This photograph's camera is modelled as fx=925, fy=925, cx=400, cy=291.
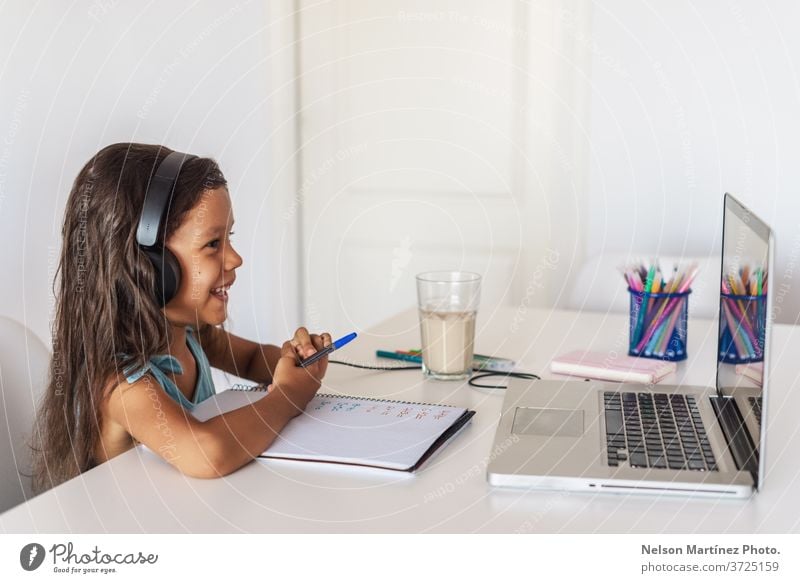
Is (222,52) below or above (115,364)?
above

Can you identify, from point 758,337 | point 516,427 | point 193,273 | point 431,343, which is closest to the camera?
point 758,337

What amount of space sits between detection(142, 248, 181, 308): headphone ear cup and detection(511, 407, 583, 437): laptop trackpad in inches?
17.7

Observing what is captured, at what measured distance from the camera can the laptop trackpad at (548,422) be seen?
1.02 m

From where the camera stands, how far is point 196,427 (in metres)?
0.96

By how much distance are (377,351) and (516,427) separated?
0.47 metres

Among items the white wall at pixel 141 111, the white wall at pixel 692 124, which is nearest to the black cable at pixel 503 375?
the white wall at pixel 692 124

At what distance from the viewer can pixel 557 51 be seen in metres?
2.72

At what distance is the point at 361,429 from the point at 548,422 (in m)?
0.21

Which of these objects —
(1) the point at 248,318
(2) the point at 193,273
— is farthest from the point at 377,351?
(1) the point at 248,318

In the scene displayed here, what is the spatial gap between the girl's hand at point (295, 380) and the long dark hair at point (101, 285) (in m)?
0.15

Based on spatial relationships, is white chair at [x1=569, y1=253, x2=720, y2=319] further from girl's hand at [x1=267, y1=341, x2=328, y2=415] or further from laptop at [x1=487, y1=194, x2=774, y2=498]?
girl's hand at [x1=267, y1=341, x2=328, y2=415]

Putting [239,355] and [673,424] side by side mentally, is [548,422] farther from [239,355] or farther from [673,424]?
[239,355]

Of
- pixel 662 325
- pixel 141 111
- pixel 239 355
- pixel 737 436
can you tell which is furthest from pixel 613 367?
pixel 141 111
